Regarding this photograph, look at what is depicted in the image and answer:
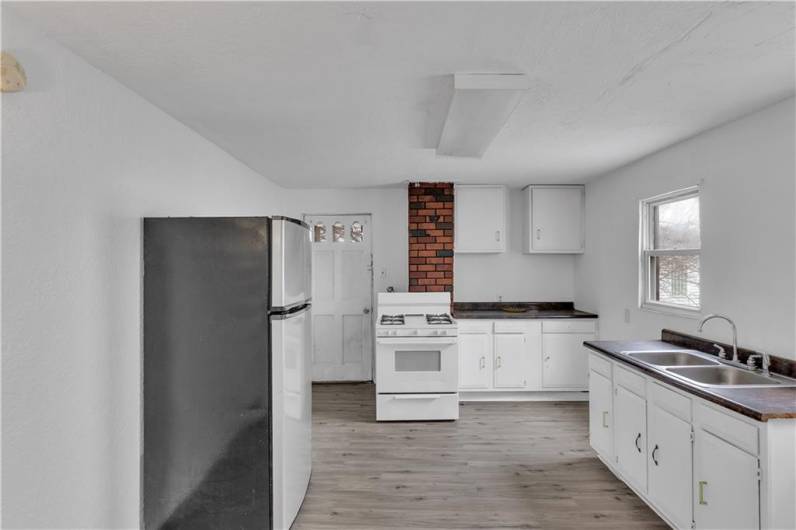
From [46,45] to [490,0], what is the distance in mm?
1605

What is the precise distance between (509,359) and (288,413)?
278cm

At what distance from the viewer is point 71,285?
1.69 m

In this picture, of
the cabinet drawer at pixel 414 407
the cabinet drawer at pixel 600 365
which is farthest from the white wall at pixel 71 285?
the cabinet drawer at pixel 600 365

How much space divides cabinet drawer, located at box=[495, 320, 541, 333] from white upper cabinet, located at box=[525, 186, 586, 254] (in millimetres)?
875

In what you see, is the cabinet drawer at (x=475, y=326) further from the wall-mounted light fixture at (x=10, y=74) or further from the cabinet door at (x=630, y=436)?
the wall-mounted light fixture at (x=10, y=74)

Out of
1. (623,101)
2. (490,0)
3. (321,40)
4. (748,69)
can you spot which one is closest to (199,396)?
(321,40)

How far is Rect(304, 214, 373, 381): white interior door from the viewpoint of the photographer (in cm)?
507

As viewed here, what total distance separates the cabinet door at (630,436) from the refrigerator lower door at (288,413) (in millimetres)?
1963

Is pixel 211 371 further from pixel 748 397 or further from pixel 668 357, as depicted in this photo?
pixel 668 357

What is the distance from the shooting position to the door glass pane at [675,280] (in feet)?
10.1

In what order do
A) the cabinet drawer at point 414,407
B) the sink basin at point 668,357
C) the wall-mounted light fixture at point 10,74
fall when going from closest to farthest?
the wall-mounted light fixture at point 10,74 < the sink basin at point 668,357 < the cabinet drawer at point 414,407

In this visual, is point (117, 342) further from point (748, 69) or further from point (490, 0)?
point (748, 69)

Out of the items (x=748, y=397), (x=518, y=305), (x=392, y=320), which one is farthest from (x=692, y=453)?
(x=518, y=305)

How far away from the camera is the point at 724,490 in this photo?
1.85 m
